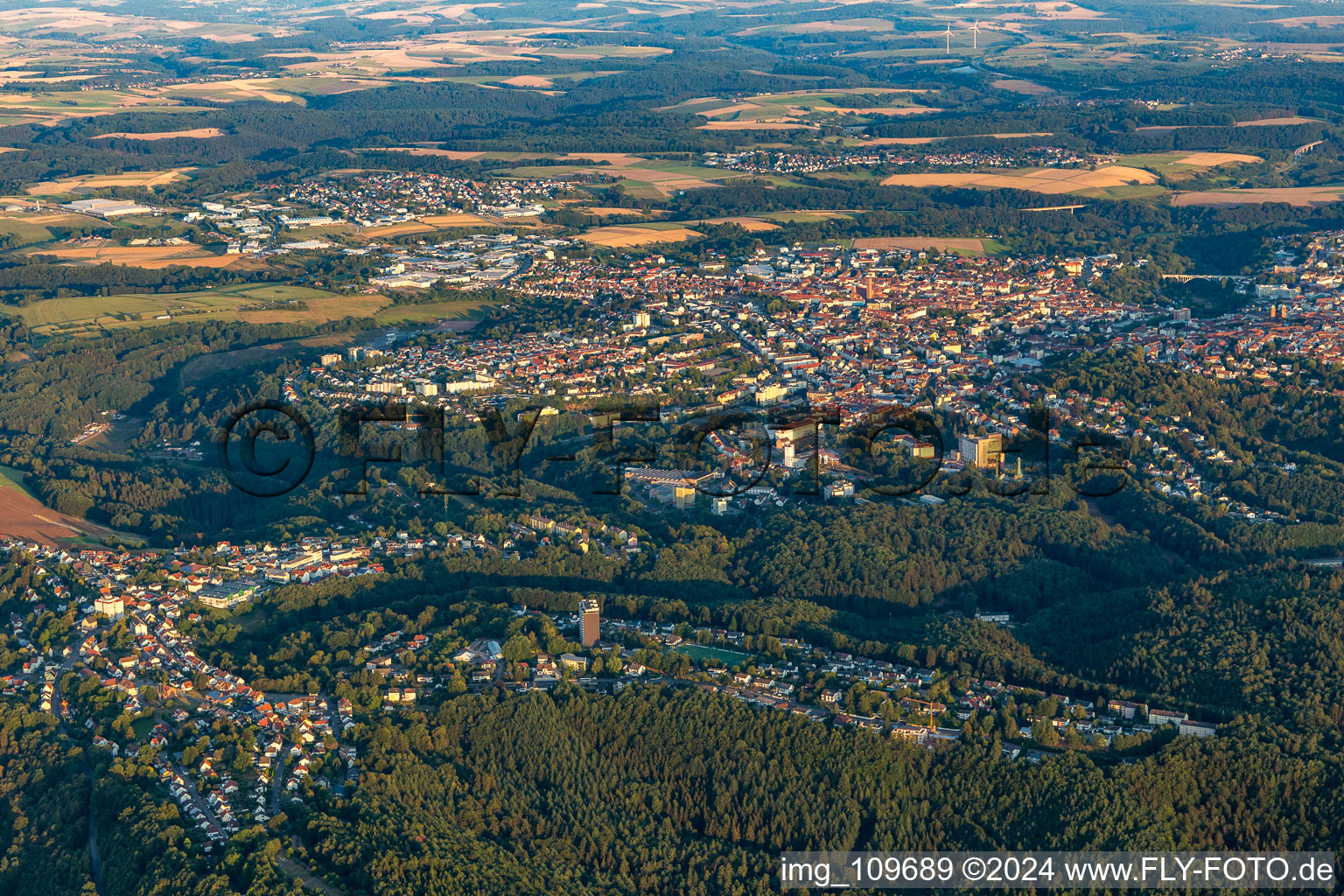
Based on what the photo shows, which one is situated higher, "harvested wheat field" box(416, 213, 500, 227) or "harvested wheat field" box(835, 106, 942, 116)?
"harvested wheat field" box(416, 213, 500, 227)

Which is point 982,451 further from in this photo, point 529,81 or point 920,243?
point 529,81

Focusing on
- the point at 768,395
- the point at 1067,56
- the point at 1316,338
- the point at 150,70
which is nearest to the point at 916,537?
the point at 768,395

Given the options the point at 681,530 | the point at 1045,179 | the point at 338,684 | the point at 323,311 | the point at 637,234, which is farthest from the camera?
the point at 1045,179

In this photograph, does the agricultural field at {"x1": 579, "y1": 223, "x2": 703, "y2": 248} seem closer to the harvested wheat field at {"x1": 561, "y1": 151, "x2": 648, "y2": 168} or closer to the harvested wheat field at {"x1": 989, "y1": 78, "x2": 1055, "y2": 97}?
the harvested wheat field at {"x1": 561, "y1": 151, "x2": 648, "y2": 168}

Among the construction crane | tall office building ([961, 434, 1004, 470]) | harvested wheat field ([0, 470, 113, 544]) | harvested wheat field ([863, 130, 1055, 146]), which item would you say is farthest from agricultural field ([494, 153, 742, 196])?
the construction crane

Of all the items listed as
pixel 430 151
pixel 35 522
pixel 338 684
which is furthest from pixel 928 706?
pixel 430 151

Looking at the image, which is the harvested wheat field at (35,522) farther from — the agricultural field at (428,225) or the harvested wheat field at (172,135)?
the harvested wheat field at (172,135)
